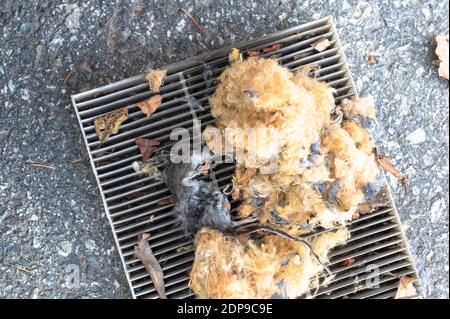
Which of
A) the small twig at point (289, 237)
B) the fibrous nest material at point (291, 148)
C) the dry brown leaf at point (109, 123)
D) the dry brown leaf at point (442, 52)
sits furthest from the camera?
the dry brown leaf at point (442, 52)

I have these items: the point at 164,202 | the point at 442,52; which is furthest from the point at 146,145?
the point at 442,52

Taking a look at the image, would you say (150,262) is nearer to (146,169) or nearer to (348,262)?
(146,169)

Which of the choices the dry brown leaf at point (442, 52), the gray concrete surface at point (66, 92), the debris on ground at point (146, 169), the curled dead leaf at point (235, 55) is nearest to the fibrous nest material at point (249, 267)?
the debris on ground at point (146, 169)

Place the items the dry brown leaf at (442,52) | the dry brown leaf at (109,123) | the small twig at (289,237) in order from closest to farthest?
the small twig at (289,237) → the dry brown leaf at (109,123) → the dry brown leaf at (442,52)

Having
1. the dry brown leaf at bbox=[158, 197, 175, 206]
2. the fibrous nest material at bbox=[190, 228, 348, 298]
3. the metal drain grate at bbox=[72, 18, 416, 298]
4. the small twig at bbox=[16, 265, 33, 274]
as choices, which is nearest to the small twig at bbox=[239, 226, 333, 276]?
the fibrous nest material at bbox=[190, 228, 348, 298]

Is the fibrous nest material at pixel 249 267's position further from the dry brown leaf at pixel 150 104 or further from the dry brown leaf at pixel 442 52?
the dry brown leaf at pixel 442 52

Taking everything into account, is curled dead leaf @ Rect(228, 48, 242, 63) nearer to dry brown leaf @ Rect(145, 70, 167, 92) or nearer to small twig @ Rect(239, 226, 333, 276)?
dry brown leaf @ Rect(145, 70, 167, 92)
